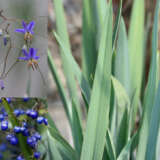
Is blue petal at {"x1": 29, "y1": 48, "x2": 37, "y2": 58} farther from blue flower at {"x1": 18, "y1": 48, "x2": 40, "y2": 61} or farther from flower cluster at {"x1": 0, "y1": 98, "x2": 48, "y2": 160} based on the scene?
flower cluster at {"x1": 0, "y1": 98, "x2": 48, "y2": 160}

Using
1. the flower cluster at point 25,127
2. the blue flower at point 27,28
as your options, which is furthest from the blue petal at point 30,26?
the flower cluster at point 25,127

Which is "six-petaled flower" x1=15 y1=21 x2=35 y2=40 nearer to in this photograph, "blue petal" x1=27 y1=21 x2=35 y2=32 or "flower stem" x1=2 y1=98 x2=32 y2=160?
"blue petal" x1=27 y1=21 x2=35 y2=32

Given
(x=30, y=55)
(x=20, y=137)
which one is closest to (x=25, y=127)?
(x=20, y=137)

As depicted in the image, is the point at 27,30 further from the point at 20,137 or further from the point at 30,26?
the point at 20,137

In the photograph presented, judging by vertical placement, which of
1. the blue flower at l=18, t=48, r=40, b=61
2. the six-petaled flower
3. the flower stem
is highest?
the six-petaled flower

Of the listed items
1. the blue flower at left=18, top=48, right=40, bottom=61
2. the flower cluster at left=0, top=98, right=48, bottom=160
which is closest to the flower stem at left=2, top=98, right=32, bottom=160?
the flower cluster at left=0, top=98, right=48, bottom=160

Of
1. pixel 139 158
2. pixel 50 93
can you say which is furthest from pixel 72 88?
pixel 50 93

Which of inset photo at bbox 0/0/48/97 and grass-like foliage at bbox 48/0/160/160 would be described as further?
inset photo at bbox 0/0/48/97

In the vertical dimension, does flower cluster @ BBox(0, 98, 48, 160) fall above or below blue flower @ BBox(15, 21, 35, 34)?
below
